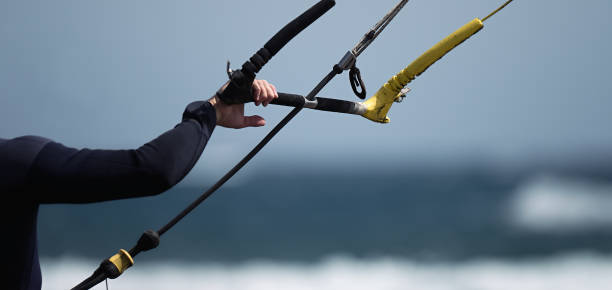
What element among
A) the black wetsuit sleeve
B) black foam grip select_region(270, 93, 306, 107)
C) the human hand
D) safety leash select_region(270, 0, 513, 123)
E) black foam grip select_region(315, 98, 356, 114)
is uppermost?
safety leash select_region(270, 0, 513, 123)

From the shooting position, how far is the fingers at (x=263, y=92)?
1146 mm

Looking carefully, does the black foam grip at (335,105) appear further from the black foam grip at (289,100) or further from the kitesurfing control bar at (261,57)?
the kitesurfing control bar at (261,57)

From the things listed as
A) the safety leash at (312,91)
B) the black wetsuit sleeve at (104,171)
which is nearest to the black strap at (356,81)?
the safety leash at (312,91)

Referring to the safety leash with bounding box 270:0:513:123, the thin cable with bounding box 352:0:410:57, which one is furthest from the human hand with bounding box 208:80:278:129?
the thin cable with bounding box 352:0:410:57

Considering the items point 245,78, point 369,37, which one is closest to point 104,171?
point 245,78

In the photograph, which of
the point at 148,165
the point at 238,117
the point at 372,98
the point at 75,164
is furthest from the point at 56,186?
the point at 372,98

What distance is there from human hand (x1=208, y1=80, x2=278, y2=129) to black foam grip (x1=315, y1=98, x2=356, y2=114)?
21 cm

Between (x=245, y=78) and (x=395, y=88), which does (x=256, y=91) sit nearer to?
(x=245, y=78)

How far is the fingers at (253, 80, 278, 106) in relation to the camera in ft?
3.76

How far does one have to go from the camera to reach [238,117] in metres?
1.21

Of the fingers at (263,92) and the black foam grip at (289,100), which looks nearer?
the fingers at (263,92)

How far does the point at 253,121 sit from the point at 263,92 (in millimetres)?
118

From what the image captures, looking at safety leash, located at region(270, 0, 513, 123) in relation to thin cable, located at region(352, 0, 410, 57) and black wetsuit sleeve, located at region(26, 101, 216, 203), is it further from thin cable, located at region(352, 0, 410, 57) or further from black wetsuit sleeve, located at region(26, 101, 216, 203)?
black wetsuit sleeve, located at region(26, 101, 216, 203)

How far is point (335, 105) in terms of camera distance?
57.6 inches
